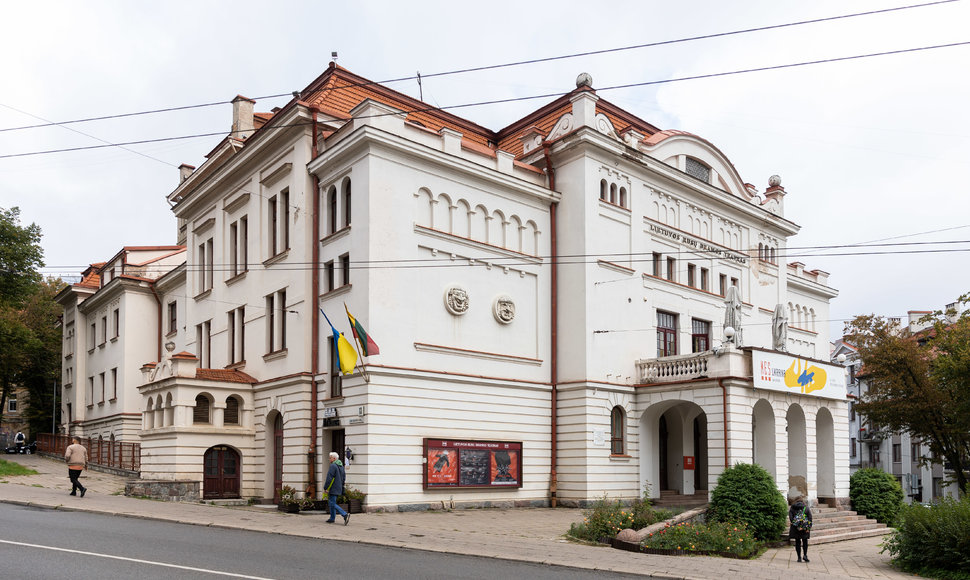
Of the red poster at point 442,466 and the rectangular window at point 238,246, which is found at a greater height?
the rectangular window at point 238,246

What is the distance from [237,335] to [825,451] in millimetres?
23729

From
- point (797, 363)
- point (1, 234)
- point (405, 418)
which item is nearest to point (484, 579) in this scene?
point (405, 418)

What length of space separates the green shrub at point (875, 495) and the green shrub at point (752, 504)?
8.95m

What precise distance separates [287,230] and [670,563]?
A: 19508mm

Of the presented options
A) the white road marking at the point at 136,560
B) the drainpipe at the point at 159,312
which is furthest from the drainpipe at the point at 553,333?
the drainpipe at the point at 159,312

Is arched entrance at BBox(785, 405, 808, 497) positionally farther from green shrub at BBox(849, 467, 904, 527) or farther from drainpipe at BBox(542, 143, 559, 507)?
drainpipe at BBox(542, 143, 559, 507)

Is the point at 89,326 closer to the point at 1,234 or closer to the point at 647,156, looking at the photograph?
the point at 1,234

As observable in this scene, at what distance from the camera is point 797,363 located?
3111 cm

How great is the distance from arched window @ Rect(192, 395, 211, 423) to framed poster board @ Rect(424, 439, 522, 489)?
9.21 metres

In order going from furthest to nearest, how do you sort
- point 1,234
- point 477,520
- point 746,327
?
point 1,234, point 746,327, point 477,520

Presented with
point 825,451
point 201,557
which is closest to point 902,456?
point 825,451

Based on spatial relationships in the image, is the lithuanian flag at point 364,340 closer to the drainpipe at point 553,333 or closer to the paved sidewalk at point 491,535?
the paved sidewalk at point 491,535

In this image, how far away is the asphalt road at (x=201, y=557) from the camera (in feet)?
39.2

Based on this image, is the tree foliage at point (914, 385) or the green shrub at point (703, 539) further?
the tree foliage at point (914, 385)
